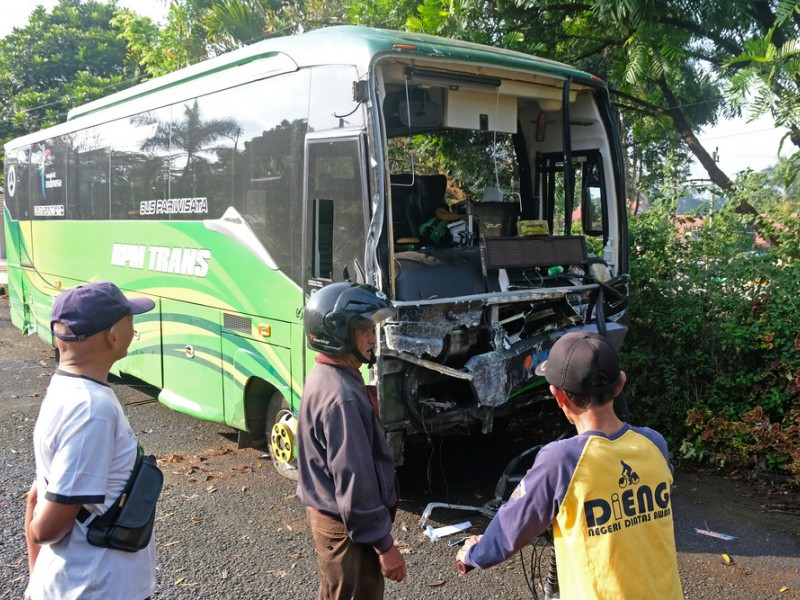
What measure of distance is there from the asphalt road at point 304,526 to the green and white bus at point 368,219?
1.57ft

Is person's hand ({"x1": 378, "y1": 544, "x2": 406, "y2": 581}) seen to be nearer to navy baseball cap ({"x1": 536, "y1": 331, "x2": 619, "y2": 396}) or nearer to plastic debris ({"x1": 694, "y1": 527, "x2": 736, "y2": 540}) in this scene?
navy baseball cap ({"x1": 536, "y1": 331, "x2": 619, "y2": 396})

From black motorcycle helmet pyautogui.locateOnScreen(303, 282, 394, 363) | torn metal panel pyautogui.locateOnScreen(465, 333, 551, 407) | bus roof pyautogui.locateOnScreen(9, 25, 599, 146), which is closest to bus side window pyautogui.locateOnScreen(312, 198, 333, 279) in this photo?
bus roof pyautogui.locateOnScreen(9, 25, 599, 146)

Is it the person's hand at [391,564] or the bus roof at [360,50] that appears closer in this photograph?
the person's hand at [391,564]

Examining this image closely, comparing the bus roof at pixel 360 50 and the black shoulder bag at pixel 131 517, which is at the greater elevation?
the bus roof at pixel 360 50

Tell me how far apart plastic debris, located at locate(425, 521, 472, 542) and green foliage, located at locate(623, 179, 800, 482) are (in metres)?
2.27

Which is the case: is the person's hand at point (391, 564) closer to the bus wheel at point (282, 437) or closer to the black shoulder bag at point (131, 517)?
the black shoulder bag at point (131, 517)

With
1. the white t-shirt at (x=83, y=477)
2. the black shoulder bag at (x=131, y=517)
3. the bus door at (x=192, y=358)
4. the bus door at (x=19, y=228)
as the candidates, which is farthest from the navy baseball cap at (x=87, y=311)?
the bus door at (x=19, y=228)

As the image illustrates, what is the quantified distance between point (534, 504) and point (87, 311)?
5.14 feet

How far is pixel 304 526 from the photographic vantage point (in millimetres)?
5109

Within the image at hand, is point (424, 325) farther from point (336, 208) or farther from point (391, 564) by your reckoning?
point (391, 564)

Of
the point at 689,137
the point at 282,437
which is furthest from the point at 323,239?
the point at 689,137

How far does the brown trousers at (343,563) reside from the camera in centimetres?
271

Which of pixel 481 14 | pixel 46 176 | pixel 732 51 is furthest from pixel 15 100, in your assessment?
pixel 732 51

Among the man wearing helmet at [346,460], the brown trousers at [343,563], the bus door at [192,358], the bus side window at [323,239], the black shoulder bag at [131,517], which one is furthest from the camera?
the bus door at [192,358]
